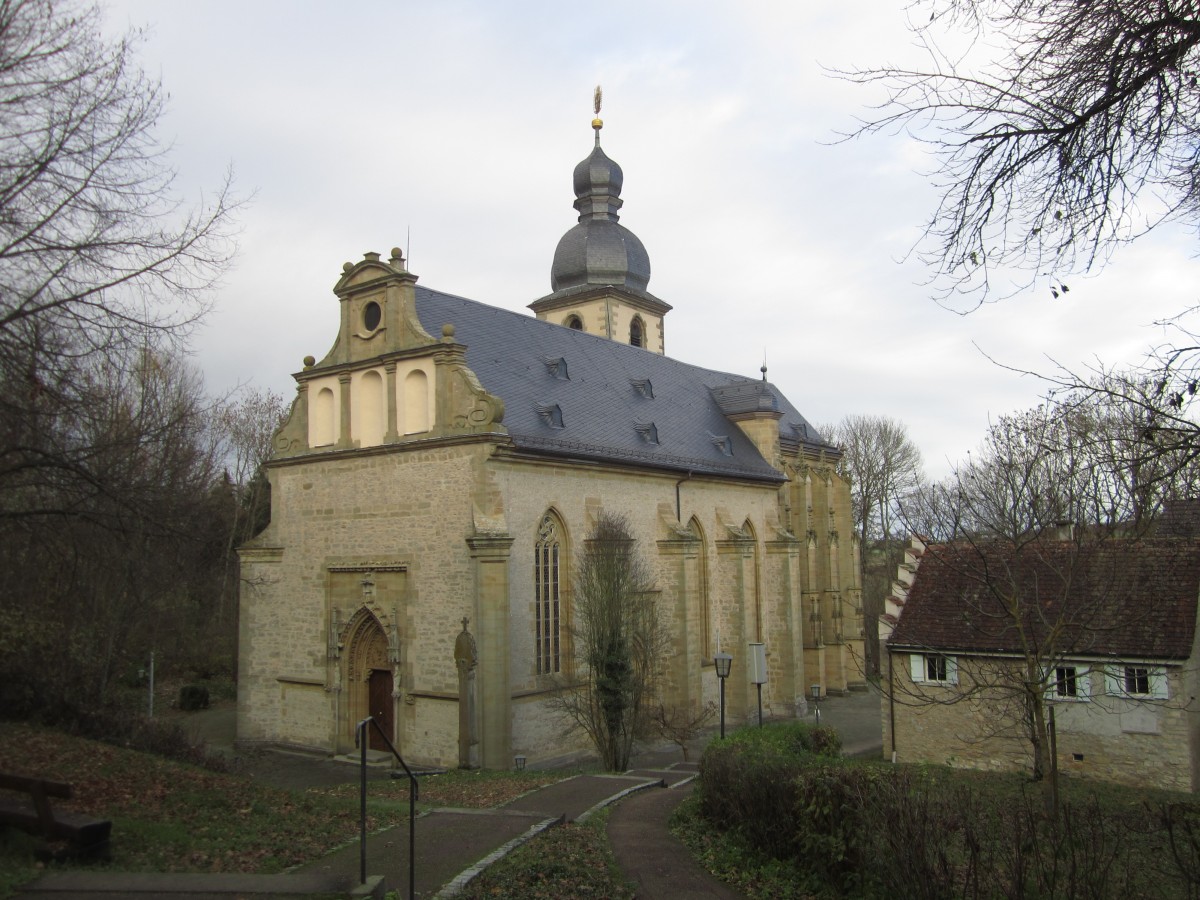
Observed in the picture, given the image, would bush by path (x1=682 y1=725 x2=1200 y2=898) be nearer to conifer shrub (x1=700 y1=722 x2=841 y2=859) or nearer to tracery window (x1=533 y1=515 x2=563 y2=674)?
conifer shrub (x1=700 y1=722 x2=841 y2=859)

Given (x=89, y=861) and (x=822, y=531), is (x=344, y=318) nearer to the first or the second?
(x=89, y=861)

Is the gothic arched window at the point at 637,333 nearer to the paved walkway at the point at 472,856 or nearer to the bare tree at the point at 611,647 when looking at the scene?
the bare tree at the point at 611,647

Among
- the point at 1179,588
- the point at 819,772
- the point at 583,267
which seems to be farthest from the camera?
the point at 583,267

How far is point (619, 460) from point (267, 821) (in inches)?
533

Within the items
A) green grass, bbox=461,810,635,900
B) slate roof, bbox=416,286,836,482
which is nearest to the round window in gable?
slate roof, bbox=416,286,836,482

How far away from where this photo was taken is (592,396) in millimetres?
25516

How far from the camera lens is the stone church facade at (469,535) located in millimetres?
20000

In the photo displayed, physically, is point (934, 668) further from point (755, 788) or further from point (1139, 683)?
point (755, 788)

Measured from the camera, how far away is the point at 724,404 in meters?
32.6

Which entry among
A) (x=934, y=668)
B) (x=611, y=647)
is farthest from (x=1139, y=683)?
(x=611, y=647)

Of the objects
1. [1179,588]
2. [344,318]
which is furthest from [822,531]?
[344,318]

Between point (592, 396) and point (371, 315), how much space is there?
6.33 meters

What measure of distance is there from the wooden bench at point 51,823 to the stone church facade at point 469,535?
34.4ft

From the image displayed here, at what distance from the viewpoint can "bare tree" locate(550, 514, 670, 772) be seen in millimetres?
19500
